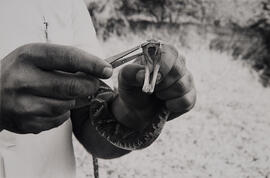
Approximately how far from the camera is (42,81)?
0.85m

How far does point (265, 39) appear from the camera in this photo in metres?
5.08

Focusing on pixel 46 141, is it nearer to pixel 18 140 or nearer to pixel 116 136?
pixel 18 140

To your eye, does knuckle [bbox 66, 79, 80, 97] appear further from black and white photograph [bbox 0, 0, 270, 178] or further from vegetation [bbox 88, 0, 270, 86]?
vegetation [bbox 88, 0, 270, 86]

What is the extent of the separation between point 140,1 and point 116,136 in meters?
4.11

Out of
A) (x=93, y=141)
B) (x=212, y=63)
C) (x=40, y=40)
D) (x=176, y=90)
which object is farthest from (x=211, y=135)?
(x=176, y=90)

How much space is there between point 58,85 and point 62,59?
0.06 meters

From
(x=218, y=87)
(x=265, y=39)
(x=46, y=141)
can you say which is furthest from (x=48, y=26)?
(x=265, y=39)

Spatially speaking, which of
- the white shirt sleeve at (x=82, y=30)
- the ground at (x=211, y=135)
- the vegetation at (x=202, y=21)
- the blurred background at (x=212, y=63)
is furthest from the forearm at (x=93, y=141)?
the vegetation at (x=202, y=21)

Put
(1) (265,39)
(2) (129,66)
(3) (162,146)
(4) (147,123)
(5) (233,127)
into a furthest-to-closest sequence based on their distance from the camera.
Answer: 1. (1) (265,39)
2. (5) (233,127)
3. (3) (162,146)
4. (4) (147,123)
5. (2) (129,66)

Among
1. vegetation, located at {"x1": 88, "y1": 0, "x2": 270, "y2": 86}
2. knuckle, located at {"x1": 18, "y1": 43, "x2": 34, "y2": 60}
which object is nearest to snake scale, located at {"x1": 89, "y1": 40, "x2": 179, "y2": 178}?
knuckle, located at {"x1": 18, "y1": 43, "x2": 34, "y2": 60}

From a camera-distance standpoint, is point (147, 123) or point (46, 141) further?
point (46, 141)

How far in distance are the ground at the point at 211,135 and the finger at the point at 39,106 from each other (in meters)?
2.57

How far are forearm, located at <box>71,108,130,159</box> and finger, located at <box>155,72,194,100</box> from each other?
45cm

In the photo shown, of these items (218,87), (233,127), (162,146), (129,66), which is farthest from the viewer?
(218,87)
